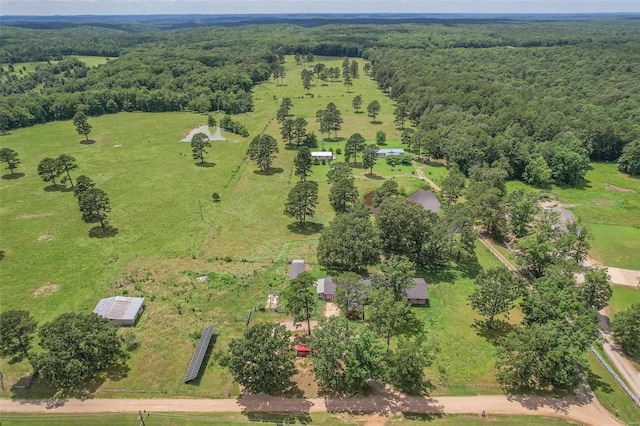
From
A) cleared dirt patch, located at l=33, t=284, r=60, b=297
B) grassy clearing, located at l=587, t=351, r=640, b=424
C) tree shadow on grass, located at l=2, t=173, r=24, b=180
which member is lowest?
cleared dirt patch, located at l=33, t=284, r=60, b=297

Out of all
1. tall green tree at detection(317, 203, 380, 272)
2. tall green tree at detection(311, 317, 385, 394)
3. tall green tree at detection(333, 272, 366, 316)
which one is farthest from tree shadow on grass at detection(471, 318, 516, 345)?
tall green tree at detection(317, 203, 380, 272)

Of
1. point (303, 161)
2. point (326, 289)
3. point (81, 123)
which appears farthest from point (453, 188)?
point (81, 123)

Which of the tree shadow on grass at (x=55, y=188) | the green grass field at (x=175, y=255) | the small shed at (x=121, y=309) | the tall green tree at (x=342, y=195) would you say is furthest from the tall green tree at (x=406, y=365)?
the tree shadow on grass at (x=55, y=188)

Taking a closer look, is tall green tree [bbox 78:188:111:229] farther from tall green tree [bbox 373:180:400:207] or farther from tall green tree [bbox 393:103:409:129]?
tall green tree [bbox 393:103:409:129]

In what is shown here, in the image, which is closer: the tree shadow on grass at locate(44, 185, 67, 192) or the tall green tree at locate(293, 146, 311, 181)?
the tree shadow on grass at locate(44, 185, 67, 192)

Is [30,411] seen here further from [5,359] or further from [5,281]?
[5,281]

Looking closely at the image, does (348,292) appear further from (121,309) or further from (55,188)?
(55,188)

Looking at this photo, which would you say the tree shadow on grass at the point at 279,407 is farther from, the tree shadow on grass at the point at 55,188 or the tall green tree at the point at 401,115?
the tall green tree at the point at 401,115
